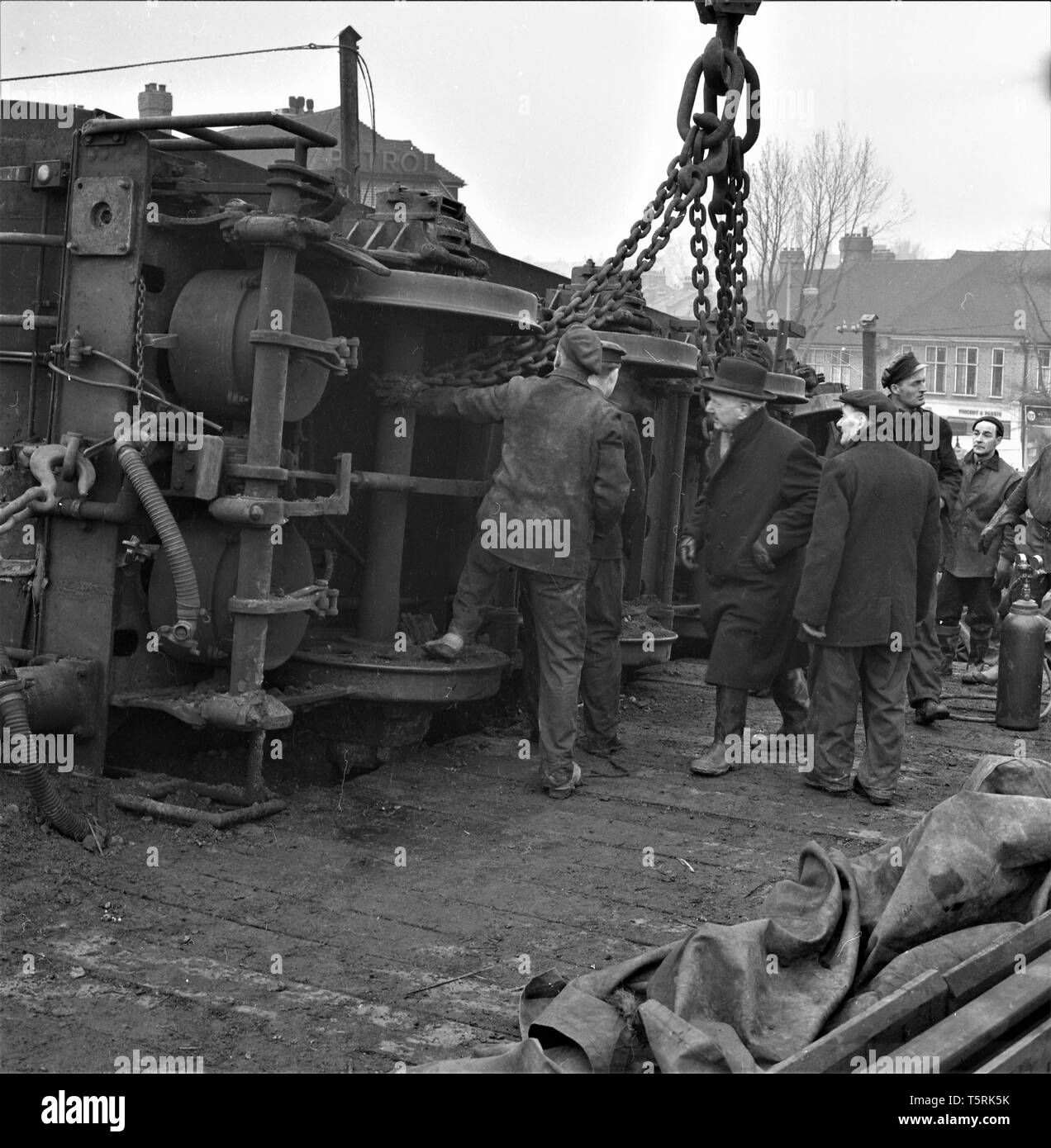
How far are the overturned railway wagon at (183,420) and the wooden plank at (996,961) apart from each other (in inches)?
132

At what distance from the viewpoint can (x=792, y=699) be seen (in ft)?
27.1

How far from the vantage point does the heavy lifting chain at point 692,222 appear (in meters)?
7.38

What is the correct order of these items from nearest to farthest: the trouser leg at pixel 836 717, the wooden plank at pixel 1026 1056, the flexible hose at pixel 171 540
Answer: the wooden plank at pixel 1026 1056 → the flexible hose at pixel 171 540 → the trouser leg at pixel 836 717

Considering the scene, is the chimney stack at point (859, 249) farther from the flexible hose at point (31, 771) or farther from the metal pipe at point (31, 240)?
the flexible hose at point (31, 771)

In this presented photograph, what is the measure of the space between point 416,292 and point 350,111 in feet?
11.4

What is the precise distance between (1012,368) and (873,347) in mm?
31878

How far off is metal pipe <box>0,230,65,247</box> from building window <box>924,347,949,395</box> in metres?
45.3

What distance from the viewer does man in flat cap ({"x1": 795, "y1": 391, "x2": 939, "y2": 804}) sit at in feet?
23.8

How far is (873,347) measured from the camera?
18.0 meters

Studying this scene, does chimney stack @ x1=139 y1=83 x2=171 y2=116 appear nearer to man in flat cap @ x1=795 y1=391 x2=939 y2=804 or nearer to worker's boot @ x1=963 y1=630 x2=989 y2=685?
man in flat cap @ x1=795 y1=391 x2=939 y2=804

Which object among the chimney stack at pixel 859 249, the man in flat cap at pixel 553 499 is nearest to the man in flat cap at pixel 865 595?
the man in flat cap at pixel 553 499

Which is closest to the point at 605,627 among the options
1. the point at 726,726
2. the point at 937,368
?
the point at 726,726

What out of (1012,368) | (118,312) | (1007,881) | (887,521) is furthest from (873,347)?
(1012,368)
